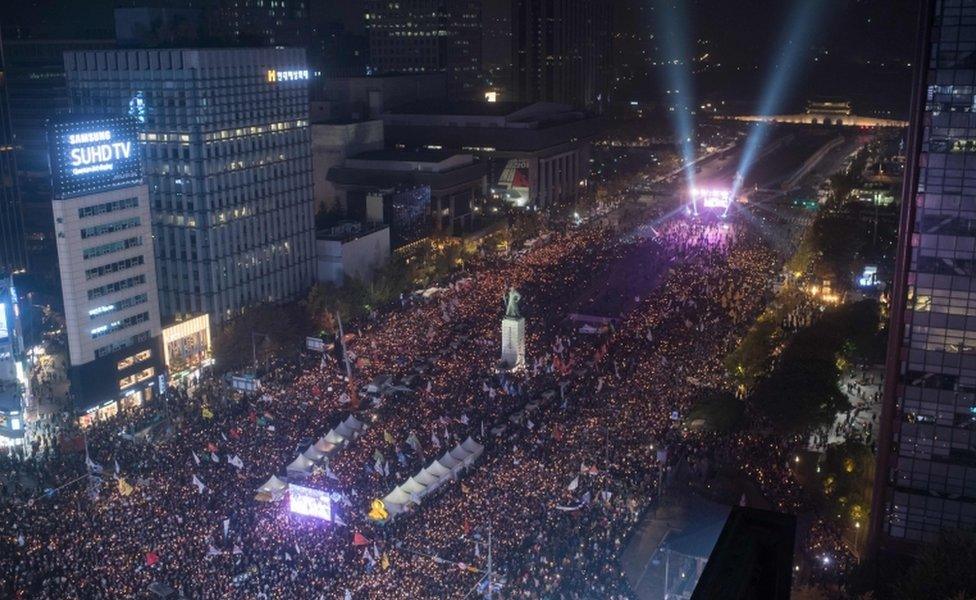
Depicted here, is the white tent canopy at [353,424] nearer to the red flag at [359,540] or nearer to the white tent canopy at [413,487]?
the white tent canopy at [413,487]

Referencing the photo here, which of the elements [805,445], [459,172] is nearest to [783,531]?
[805,445]

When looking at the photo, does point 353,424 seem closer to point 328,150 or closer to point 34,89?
point 328,150

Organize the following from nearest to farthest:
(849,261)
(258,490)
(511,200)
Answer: (258,490), (849,261), (511,200)

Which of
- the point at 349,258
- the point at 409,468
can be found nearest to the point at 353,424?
the point at 409,468

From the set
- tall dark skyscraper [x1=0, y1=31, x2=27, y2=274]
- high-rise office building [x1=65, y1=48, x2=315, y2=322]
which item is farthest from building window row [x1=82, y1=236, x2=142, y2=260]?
tall dark skyscraper [x1=0, y1=31, x2=27, y2=274]

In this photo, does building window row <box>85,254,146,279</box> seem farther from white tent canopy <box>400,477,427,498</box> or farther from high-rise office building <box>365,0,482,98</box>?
high-rise office building <box>365,0,482,98</box>

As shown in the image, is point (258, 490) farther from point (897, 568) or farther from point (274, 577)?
point (897, 568)
